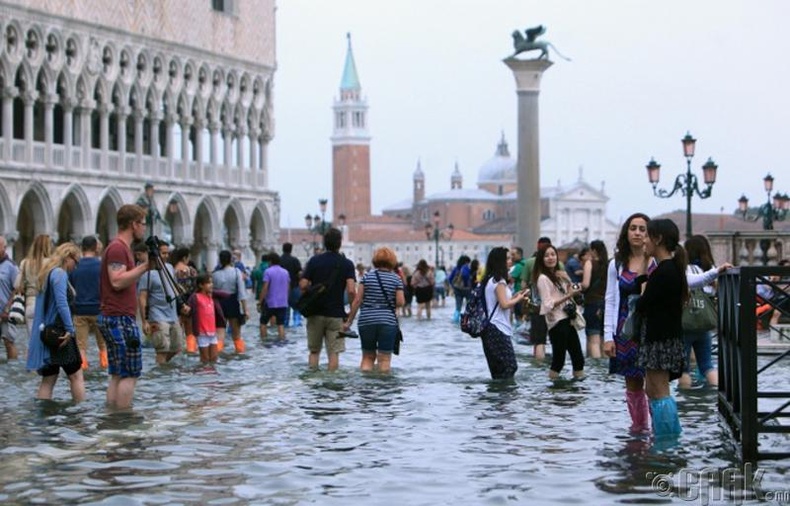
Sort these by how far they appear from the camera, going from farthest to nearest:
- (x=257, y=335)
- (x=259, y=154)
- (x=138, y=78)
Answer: (x=259, y=154), (x=138, y=78), (x=257, y=335)

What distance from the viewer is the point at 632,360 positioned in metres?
9.38

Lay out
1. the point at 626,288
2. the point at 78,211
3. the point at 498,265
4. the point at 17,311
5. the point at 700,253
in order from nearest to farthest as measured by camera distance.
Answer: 1. the point at 626,288
2. the point at 700,253
3. the point at 498,265
4. the point at 17,311
5. the point at 78,211

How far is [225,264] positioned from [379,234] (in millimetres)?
144434

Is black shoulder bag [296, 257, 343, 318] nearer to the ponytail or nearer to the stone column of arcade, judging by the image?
the ponytail

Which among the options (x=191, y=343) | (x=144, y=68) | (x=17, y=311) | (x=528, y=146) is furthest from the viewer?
(x=144, y=68)

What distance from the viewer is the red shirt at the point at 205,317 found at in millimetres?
16391

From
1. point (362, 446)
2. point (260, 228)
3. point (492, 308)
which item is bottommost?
point (362, 446)

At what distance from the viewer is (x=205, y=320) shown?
1642 centimetres

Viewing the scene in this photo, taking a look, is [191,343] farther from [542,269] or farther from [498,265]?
[498,265]

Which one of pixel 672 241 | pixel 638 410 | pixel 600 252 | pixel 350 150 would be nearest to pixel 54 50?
pixel 600 252

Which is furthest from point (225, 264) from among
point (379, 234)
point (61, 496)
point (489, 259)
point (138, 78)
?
point (379, 234)

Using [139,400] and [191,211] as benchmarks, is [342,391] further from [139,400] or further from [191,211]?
[191,211]

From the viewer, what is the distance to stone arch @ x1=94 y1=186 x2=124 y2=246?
49.5 metres

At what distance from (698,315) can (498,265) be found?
2.09m
